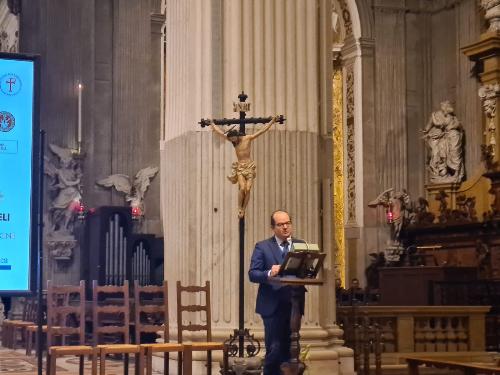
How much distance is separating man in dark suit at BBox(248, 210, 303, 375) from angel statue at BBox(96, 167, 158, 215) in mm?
10783

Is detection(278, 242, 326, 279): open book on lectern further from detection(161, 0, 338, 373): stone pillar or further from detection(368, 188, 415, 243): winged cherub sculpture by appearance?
detection(368, 188, 415, 243): winged cherub sculpture

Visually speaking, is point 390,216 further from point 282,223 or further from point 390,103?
point 282,223

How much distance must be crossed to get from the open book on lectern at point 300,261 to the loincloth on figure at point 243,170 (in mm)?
1415

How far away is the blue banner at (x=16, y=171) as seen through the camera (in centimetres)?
261

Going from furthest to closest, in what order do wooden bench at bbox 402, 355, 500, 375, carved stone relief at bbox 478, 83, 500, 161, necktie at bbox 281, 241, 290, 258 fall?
carved stone relief at bbox 478, 83, 500, 161 < necktie at bbox 281, 241, 290, 258 < wooden bench at bbox 402, 355, 500, 375

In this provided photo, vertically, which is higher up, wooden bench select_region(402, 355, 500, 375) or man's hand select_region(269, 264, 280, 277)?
man's hand select_region(269, 264, 280, 277)

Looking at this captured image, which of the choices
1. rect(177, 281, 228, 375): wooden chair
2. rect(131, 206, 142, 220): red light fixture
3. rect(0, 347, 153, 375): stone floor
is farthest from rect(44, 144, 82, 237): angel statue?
rect(177, 281, 228, 375): wooden chair

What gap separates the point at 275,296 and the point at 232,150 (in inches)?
79.2

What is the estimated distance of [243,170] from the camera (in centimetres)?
803

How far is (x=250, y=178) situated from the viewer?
8094 mm

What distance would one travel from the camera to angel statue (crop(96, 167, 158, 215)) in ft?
58.9

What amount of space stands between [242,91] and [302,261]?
254 centimetres

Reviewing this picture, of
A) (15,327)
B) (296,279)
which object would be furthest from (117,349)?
(15,327)

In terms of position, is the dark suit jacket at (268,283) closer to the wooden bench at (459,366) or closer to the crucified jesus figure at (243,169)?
the crucified jesus figure at (243,169)
